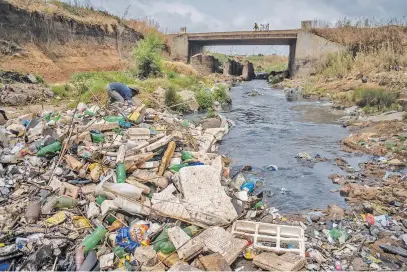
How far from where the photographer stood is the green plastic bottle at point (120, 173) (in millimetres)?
4240

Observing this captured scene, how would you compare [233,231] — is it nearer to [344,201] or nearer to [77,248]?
[77,248]

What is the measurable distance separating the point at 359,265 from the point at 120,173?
10.1 ft

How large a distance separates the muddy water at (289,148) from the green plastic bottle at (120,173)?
232 cm

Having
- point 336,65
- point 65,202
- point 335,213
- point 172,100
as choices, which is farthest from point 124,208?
point 336,65

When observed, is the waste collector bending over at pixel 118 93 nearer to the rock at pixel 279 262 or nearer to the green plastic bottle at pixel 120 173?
the green plastic bottle at pixel 120 173

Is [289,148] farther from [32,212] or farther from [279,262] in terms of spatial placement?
[32,212]

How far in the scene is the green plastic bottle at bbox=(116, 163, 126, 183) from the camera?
4.24 m

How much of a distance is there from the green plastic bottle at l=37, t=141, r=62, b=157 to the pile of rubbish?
2cm

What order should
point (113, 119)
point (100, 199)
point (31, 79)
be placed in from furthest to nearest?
point (31, 79) → point (113, 119) → point (100, 199)

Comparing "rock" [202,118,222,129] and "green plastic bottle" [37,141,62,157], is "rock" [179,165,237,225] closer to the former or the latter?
"green plastic bottle" [37,141,62,157]

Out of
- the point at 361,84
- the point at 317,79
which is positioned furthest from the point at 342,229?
the point at 317,79

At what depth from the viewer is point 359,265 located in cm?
341

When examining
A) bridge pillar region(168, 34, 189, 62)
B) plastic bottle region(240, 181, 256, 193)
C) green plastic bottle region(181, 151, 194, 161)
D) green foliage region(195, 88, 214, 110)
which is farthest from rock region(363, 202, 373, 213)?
bridge pillar region(168, 34, 189, 62)

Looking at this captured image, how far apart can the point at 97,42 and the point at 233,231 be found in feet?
61.6
